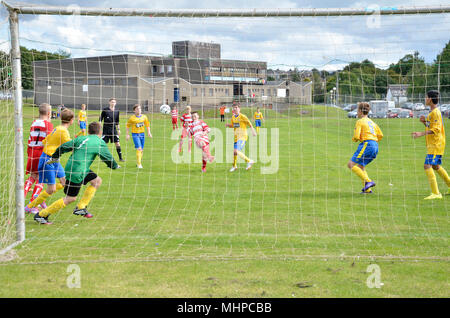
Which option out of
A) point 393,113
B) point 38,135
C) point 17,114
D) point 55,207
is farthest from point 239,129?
point 17,114

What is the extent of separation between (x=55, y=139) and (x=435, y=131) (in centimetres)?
687

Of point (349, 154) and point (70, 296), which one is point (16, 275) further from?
point (349, 154)

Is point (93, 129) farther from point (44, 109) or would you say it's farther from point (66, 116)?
point (44, 109)

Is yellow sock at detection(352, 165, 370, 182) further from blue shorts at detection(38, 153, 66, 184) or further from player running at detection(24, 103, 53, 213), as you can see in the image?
player running at detection(24, 103, 53, 213)

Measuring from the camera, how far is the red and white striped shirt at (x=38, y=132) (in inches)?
302

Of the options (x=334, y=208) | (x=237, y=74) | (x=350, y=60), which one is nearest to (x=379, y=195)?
(x=334, y=208)

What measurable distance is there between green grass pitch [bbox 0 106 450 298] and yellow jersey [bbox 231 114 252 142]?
198 centimetres

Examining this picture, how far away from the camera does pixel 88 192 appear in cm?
777

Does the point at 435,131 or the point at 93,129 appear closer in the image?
the point at 93,129

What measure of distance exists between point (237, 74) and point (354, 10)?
7.06 ft

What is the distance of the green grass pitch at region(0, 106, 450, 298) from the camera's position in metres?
4.81

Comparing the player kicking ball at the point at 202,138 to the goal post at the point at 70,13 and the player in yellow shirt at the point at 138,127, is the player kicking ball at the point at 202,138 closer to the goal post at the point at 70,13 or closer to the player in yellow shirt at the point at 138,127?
the player in yellow shirt at the point at 138,127

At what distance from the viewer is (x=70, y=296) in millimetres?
4488

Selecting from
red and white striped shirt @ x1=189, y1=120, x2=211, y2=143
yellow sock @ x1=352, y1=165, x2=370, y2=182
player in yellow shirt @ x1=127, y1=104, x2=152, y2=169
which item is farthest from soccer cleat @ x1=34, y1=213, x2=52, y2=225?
red and white striped shirt @ x1=189, y1=120, x2=211, y2=143
